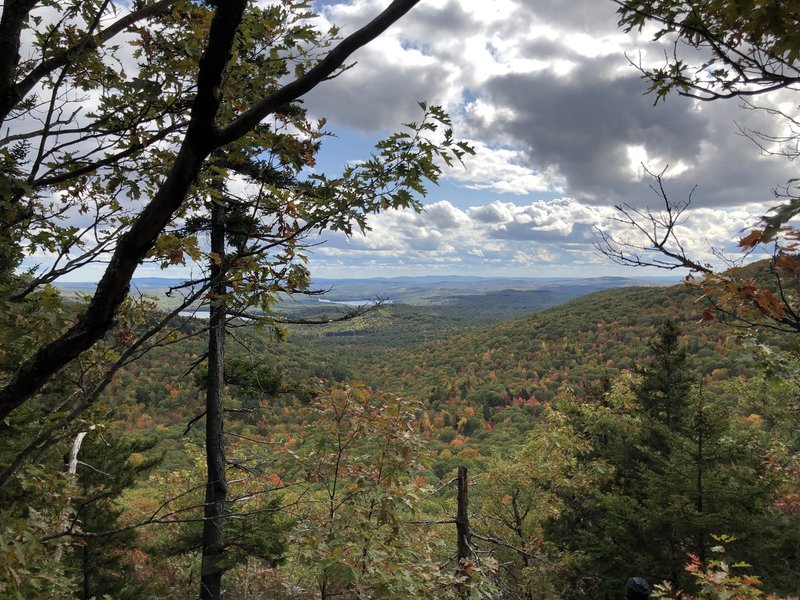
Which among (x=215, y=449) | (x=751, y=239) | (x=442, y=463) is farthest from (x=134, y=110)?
(x=442, y=463)

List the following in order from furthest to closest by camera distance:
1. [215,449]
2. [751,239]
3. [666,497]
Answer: [666,497], [215,449], [751,239]

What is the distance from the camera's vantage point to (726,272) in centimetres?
309

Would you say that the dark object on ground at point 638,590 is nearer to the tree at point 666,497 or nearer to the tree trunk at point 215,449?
the tree at point 666,497

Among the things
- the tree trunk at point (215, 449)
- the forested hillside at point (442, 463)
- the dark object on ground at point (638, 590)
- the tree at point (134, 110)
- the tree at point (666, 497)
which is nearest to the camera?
the tree at point (134, 110)

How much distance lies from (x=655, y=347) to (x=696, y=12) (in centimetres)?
1344

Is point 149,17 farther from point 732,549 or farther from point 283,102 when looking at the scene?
point 732,549

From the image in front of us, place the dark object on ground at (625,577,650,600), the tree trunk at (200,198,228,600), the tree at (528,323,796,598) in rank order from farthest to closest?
the tree at (528,323,796,598), the tree trunk at (200,198,228,600), the dark object on ground at (625,577,650,600)

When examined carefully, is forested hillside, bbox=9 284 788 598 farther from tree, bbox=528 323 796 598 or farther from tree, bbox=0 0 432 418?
tree, bbox=0 0 432 418

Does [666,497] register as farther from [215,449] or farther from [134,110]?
[134,110]

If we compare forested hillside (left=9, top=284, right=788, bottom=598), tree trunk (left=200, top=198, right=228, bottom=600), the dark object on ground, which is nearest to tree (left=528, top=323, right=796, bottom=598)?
forested hillside (left=9, top=284, right=788, bottom=598)

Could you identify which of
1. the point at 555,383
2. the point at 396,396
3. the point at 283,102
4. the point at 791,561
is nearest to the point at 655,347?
the point at 791,561

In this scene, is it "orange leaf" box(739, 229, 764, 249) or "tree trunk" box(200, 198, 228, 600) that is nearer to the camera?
"orange leaf" box(739, 229, 764, 249)

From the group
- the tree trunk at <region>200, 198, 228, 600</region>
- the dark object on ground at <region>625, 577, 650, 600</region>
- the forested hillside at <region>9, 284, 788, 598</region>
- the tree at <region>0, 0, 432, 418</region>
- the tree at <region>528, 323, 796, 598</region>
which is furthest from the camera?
the tree at <region>528, 323, 796, 598</region>

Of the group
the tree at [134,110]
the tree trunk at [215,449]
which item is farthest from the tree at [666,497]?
the tree at [134,110]
